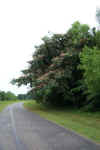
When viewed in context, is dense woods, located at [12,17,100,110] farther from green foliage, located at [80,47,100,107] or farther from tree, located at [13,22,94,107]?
green foliage, located at [80,47,100,107]

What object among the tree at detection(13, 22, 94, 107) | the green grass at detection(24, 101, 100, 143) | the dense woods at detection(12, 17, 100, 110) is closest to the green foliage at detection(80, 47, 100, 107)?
the dense woods at detection(12, 17, 100, 110)

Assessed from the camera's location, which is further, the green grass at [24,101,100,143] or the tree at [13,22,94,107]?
the tree at [13,22,94,107]

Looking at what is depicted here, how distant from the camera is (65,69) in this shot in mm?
19203

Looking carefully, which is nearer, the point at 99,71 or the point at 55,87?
the point at 99,71

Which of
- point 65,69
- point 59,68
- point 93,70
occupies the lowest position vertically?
point 93,70

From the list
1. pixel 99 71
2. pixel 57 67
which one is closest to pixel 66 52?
pixel 57 67

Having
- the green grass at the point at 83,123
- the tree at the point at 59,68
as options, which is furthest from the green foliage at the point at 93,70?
the tree at the point at 59,68

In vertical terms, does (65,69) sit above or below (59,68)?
below

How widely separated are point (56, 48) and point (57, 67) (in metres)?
3.85

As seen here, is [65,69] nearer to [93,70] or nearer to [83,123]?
[93,70]

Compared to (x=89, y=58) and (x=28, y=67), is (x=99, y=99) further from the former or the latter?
(x=28, y=67)

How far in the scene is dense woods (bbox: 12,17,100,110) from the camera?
17922 millimetres

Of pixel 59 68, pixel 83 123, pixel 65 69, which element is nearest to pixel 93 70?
pixel 83 123

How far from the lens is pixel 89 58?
12.9 metres
